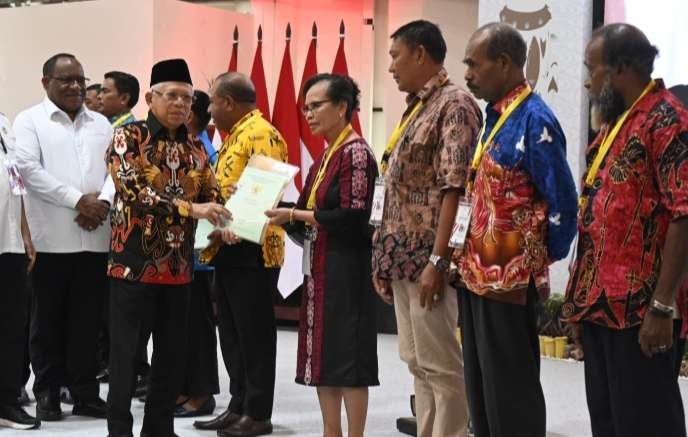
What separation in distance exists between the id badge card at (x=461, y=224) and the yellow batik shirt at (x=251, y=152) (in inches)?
60.6

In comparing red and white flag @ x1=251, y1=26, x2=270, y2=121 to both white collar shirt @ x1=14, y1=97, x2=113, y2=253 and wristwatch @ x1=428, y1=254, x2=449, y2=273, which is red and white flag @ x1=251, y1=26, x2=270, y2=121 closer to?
white collar shirt @ x1=14, y1=97, x2=113, y2=253

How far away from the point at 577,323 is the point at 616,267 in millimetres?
209

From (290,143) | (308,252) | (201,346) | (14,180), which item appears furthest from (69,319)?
(290,143)

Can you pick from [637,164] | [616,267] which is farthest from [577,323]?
[637,164]

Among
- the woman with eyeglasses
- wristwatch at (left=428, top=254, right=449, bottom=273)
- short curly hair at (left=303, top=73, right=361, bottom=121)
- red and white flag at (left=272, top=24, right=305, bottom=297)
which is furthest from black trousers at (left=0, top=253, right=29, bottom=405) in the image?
red and white flag at (left=272, top=24, right=305, bottom=297)

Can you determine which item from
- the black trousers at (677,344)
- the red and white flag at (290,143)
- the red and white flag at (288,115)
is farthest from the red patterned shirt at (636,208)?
the red and white flag at (288,115)

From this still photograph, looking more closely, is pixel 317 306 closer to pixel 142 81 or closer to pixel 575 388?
pixel 575 388

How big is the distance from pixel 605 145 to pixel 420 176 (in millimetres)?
853

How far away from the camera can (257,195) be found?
4039 mm

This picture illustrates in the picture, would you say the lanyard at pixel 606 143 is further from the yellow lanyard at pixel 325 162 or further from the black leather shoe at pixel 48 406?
the black leather shoe at pixel 48 406

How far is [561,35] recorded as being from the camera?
6629 millimetres

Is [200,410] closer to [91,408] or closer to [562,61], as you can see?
[91,408]

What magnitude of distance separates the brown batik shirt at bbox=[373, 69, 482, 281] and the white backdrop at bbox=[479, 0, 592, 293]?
3361mm

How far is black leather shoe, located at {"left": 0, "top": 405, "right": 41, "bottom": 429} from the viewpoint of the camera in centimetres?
444
